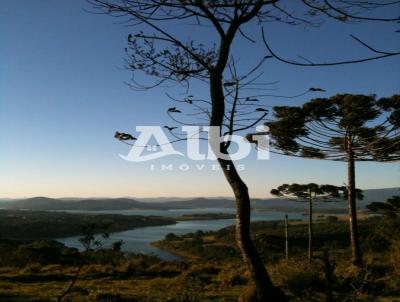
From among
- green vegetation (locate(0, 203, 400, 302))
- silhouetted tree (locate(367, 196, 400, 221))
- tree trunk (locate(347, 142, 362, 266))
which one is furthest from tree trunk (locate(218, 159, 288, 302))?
silhouetted tree (locate(367, 196, 400, 221))

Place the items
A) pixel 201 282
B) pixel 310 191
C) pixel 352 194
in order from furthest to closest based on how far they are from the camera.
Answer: pixel 310 191
pixel 352 194
pixel 201 282

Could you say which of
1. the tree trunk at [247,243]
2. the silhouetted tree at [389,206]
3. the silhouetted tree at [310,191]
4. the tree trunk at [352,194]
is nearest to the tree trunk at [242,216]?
the tree trunk at [247,243]

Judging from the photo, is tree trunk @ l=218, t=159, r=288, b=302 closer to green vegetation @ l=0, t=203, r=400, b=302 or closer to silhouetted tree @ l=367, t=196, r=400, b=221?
green vegetation @ l=0, t=203, r=400, b=302

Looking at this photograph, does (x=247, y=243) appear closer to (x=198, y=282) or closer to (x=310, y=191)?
(x=198, y=282)

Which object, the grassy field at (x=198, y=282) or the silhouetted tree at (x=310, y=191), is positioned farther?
the silhouetted tree at (x=310, y=191)

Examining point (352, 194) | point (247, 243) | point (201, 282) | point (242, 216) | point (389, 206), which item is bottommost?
point (201, 282)

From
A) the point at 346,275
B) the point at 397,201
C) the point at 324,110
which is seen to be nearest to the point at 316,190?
the point at 397,201

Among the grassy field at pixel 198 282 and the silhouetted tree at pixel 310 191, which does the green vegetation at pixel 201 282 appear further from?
the silhouetted tree at pixel 310 191

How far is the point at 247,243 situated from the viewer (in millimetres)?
5117

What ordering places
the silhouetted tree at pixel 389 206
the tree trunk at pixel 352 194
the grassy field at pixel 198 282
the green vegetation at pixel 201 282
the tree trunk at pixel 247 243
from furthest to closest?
the silhouetted tree at pixel 389 206, the tree trunk at pixel 352 194, the grassy field at pixel 198 282, the green vegetation at pixel 201 282, the tree trunk at pixel 247 243

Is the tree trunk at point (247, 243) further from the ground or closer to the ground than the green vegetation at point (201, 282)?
further from the ground

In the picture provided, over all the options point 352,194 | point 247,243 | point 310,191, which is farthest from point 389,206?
point 247,243

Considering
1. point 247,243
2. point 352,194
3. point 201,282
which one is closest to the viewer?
point 247,243

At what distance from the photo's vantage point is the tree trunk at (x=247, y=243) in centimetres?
500
